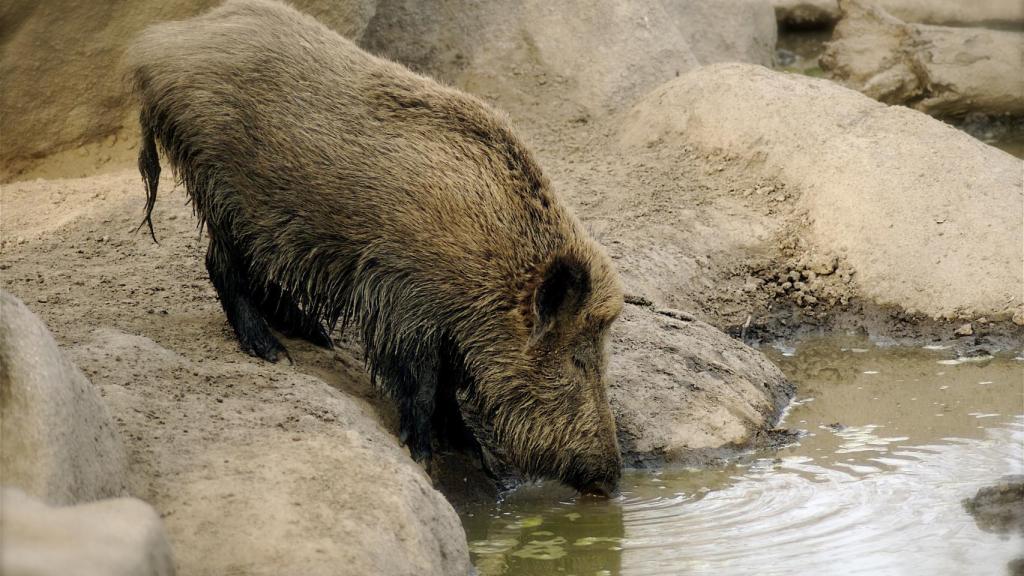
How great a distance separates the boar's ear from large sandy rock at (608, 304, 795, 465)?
976 millimetres

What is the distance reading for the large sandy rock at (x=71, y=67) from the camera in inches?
350

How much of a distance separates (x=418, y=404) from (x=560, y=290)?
79 cm

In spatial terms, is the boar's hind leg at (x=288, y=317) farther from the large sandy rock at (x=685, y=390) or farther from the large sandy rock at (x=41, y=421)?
the large sandy rock at (x=41, y=421)

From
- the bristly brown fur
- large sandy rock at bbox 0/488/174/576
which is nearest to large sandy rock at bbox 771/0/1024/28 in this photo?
the bristly brown fur

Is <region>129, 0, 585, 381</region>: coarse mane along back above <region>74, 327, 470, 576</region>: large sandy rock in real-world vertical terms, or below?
above

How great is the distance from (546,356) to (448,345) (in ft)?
1.43

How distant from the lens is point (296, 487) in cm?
448

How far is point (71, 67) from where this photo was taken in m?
9.12

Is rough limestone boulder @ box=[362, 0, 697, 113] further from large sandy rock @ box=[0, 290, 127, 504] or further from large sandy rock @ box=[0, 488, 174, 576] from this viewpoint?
large sandy rock @ box=[0, 488, 174, 576]

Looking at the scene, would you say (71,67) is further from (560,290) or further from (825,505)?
(825,505)

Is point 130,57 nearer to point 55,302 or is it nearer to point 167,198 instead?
point 55,302

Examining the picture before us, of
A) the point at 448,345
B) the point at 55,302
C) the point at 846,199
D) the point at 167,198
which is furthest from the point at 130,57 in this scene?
the point at 846,199

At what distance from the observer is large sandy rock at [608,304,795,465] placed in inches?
256

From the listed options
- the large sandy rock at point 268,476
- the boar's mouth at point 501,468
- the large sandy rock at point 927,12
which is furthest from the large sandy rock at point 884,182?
the large sandy rock at point 927,12
